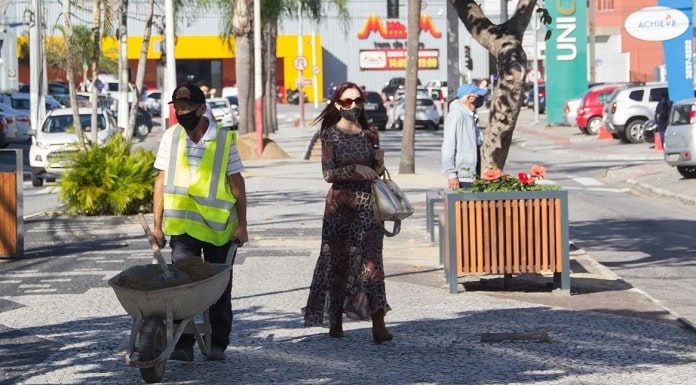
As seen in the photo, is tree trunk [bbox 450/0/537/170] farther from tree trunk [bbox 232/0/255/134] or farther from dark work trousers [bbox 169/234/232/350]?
tree trunk [bbox 232/0/255/134]

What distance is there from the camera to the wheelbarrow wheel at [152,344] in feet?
24.9

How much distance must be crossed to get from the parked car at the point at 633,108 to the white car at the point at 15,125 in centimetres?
1918

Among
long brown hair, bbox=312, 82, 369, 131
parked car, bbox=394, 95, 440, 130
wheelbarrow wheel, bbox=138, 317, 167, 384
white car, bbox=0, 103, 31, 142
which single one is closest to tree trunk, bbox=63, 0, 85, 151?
long brown hair, bbox=312, 82, 369, 131

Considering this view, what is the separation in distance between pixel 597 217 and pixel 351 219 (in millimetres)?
11887

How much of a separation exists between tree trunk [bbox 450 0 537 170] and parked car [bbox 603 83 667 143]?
87.9 feet

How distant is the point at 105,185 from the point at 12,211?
490cm

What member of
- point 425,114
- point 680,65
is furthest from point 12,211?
point 425,114

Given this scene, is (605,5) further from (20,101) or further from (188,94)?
(188,94)

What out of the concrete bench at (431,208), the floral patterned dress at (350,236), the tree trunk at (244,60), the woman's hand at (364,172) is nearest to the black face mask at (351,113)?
the floral patterned dress at (350,236)

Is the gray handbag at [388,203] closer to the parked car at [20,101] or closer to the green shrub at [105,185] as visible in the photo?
the green shrub at [105,185]

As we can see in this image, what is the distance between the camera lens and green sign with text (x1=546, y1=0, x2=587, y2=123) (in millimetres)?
52125

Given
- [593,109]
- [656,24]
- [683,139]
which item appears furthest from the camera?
[593,109]

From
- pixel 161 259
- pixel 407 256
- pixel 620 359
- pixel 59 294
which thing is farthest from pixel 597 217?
pixel 161 259

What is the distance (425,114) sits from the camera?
181 feet
